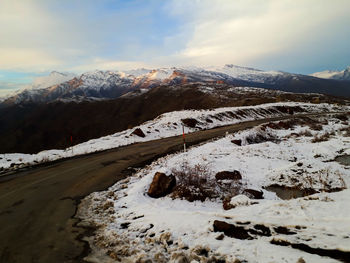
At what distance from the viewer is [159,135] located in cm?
2361

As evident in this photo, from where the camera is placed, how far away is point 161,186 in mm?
7480

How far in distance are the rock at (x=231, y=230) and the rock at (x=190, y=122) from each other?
76.0ft

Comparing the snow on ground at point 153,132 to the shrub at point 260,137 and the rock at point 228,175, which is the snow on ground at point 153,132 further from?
the rock at point 228,175

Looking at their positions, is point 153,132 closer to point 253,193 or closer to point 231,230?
point 253,193

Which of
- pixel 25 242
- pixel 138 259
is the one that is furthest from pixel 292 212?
pixel 25 242

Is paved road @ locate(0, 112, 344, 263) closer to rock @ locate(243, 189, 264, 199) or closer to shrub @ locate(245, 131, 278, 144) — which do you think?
rock @ locate(243, 189, 264, 199)

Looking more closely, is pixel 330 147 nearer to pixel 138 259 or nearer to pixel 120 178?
pixel 120 178

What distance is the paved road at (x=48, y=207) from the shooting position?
14.9 feet

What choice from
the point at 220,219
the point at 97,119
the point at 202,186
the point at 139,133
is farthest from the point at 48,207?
the point at 97,119

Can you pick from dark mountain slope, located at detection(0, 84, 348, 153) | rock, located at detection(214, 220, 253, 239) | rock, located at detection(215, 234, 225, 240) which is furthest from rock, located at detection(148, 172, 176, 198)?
dark mountain slope, located at detection(0, 84, 348, 153)

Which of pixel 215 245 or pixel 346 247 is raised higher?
pixel 346 247

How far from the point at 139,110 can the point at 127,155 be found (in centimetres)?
10183

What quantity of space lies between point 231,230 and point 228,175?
461 cm

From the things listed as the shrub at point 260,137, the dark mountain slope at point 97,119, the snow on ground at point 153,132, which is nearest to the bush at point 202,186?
the shrub at point 260,137
